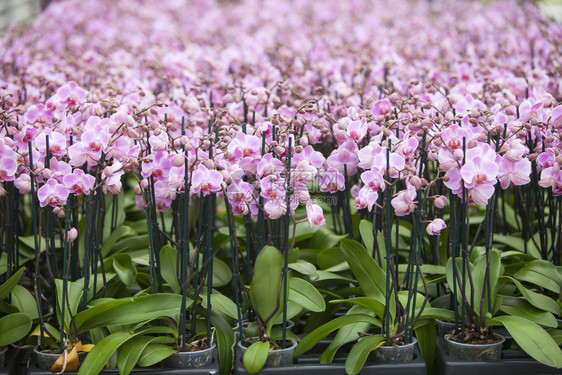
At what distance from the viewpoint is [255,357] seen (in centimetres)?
146

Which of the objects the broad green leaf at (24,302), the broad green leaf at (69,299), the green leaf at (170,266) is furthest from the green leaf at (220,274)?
the broad green leaf at (24,302)

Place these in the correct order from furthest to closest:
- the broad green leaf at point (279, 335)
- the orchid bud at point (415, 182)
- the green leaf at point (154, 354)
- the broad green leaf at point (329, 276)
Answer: the broad green leaf at point (329, 276)
the broad green leaf at point (279, 335)
the green leaf at point (154, 354)
the orchid bud at point (415, 182)

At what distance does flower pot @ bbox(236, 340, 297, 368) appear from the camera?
1521 millimetres

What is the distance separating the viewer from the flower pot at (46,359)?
1.51 meters

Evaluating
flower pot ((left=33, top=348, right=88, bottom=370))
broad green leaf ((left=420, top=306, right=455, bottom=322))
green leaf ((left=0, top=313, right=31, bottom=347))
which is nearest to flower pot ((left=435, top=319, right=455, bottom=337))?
broad green leaf ((left=420, top=306, right=455, bottom=322))

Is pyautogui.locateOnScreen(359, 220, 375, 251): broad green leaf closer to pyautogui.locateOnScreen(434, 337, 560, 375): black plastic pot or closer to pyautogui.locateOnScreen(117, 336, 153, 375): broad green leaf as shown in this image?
pyautogui.locateOnScreen(434, 337, 560, 375): black plastic pot

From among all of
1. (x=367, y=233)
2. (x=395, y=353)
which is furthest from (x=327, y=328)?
(x=367, y=233)

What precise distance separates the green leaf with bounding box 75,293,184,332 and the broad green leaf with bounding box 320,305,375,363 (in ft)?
1.36

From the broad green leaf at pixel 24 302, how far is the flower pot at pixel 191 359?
1.47ft

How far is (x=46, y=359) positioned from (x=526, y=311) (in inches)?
51.7

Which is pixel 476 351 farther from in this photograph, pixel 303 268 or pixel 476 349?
pixel 303 268

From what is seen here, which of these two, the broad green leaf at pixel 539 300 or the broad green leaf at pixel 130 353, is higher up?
the broad green leaf at pixel 539 300

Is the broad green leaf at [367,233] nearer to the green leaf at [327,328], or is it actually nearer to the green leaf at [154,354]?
the green leaf at [327,328]

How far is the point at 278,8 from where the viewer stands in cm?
597
